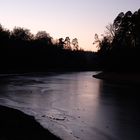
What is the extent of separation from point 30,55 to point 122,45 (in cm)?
3824

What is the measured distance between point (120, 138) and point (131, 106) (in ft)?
39.5

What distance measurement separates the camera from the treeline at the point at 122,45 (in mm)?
82938

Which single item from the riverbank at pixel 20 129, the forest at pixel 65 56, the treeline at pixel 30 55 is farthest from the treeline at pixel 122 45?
the riverbank at pixel 20 129

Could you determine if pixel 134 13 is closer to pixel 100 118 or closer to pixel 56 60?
pixel 56 60

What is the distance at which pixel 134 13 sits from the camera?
108750 mm

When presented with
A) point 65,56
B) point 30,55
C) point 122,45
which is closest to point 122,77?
point 122,45

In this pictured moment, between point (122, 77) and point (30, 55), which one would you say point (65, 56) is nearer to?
point (30, 55)

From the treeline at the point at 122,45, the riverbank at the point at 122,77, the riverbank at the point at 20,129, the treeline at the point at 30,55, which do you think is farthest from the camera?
the treeline at the point at 30,55

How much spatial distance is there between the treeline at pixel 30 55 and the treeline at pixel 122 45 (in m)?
19.1

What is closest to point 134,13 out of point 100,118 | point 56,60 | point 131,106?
point 56,60

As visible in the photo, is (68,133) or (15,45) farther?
(15,45)

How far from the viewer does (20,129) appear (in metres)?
16.7

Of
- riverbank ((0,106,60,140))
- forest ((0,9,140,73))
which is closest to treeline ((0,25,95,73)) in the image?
forest ((0,9,140,73))

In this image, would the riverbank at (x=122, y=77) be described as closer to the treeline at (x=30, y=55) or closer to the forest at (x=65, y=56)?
the forest at (x=65, y=56)
